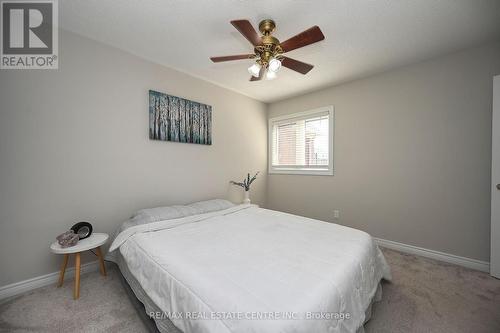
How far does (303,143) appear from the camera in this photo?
3645mm

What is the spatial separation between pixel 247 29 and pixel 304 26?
0.74m

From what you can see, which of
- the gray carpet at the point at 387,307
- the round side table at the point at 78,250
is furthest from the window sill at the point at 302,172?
the round side table at the point at 78,250

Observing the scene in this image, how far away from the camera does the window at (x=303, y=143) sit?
3.34m

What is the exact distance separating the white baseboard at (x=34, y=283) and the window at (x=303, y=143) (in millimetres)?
3218

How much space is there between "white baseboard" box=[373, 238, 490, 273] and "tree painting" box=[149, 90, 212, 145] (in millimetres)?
2976

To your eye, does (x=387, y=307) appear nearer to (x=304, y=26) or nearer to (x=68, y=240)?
(x=304, y=26)

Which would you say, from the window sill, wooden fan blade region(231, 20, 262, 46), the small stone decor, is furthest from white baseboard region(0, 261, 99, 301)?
the window sill

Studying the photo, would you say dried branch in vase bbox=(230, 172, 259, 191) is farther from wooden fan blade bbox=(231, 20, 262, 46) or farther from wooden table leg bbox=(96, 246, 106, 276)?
wooden fan blade bbox=(231, 20, 262, 46)

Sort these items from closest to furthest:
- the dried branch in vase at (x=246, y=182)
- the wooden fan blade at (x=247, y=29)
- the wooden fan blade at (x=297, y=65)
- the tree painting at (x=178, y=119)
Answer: the wooden fan blade at (x=247, y=29) < the wooden fan blade at (x=297, y=65) < the tree painting at (x=178, y=119) < the dried branch in vase at (x=246, y=182)

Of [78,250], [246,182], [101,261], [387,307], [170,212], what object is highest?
[246,182]

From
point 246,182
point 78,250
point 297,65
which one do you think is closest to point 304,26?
point 297,65

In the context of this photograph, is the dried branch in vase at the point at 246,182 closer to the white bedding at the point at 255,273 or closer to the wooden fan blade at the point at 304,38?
the white bedding at the point at 255,273

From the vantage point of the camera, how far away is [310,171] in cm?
349

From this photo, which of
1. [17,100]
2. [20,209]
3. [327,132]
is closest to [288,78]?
[327,132]
